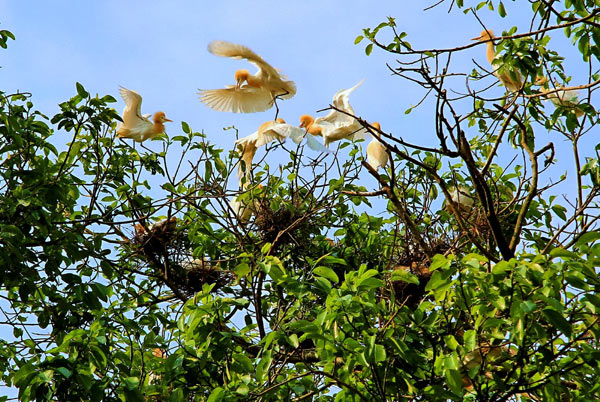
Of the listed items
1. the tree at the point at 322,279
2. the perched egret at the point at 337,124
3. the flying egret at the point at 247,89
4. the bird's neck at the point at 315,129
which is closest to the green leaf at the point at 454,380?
the tree at the point at 322,279

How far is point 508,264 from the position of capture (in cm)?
219

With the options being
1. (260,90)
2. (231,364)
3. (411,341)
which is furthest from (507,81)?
(231,364)

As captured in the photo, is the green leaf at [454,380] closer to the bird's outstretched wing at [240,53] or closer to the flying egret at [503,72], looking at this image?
the flying egret at [503,72]

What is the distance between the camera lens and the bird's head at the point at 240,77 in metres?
4.83

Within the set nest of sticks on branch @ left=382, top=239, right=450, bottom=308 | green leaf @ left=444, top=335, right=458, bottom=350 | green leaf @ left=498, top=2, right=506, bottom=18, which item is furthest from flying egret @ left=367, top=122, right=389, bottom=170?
green leaf @ left=444, top=335, right=458, bottom=350

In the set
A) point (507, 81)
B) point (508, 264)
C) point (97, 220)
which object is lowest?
point (508, 264)

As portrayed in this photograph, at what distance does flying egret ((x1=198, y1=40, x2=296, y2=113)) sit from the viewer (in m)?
4.54

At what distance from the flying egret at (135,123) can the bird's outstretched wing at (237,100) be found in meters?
0.42

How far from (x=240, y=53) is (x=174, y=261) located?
1461mm

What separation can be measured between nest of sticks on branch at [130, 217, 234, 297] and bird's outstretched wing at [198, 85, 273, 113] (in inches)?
54.1

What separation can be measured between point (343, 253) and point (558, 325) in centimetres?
183

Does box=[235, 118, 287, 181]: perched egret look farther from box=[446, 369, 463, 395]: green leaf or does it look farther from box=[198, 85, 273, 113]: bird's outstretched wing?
box=[446, 369, 463, 395]: green leaf

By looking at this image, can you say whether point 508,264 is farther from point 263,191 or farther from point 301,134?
point 301,134

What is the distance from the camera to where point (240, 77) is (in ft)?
15.9
